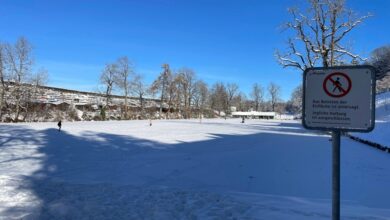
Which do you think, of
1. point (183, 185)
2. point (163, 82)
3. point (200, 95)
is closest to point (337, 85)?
point (183, 185)

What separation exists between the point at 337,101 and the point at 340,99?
1.1 inches

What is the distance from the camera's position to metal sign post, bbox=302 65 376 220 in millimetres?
2975

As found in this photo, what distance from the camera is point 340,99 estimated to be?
305 cm

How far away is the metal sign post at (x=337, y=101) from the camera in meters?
2.97

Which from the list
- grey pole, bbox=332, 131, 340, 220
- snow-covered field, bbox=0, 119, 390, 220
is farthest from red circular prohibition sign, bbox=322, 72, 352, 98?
snow-covered field, bbox=0, 119, 390, 220

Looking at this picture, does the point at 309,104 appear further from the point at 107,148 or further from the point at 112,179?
the point at 107,148

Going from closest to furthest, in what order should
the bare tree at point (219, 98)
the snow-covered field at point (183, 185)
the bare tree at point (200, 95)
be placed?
the snow-covered field at point (183, 185) < the bare tree at point (200, 95) < the bare tree at point (219, 98)

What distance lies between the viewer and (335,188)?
10.2 ft

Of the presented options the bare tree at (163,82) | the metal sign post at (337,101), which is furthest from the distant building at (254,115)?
the metal sign post at (337,101)

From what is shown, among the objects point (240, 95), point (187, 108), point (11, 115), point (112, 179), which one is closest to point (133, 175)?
point (112, 179)

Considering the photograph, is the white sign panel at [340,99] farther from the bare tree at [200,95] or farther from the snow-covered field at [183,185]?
the bare tree at [200,95]

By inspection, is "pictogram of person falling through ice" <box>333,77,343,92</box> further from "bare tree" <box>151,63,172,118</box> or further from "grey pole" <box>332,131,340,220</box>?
"bare tree" <box>151,63,172,118</box>

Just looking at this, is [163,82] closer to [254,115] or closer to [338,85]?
[254,115]

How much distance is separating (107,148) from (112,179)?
7.67 m
